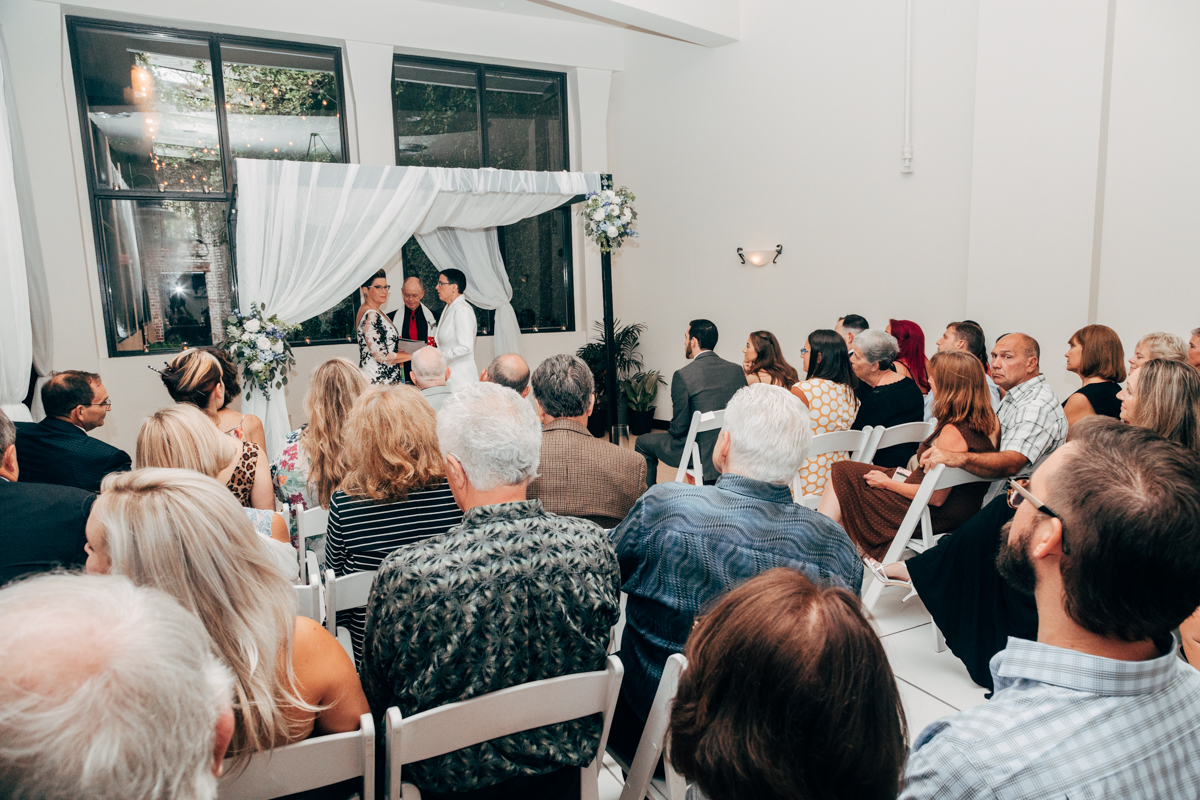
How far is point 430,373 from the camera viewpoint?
3830mm

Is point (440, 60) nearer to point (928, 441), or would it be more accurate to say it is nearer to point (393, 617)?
point (928, 441)

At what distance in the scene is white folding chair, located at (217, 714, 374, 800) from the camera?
1140 mm

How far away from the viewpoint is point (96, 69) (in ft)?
20.5

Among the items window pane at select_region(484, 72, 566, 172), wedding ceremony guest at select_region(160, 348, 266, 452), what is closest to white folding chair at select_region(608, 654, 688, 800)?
wedding ceremony guest at select_region(160, 348, 266, 452)

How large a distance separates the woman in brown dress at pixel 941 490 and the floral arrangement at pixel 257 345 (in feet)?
12.4

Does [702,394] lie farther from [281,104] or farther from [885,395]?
[281,104]

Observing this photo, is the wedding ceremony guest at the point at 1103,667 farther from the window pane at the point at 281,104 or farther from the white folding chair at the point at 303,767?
the window pane at the point at 281,104

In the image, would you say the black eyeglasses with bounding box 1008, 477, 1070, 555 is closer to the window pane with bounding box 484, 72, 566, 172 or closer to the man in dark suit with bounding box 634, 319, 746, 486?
the man in dark suit with bounding box 634, 319, 746, 486

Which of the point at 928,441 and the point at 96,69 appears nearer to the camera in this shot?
the point at 928,441

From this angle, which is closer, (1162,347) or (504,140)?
(1162,347)

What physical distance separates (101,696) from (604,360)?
7708mm

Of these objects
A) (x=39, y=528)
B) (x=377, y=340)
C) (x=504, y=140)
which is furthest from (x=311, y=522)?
(x=504, y=140)

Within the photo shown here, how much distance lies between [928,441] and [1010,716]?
251 centimetres

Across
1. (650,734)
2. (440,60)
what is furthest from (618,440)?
(650,734)
